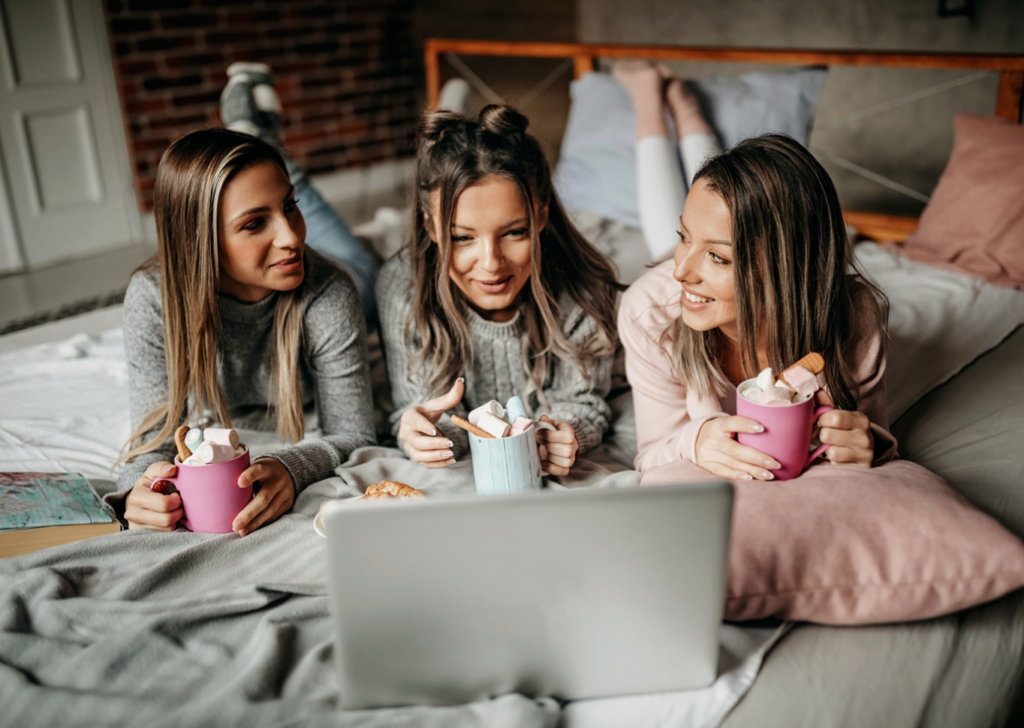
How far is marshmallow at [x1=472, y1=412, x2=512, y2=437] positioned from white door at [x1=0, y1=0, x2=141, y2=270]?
3.41m

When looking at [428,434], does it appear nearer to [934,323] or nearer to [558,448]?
[558,448]

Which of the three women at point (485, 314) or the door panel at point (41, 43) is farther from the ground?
the door panel at point (41, 43)

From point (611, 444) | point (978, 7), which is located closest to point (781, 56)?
point (978, 7)

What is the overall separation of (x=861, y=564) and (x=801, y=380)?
8.7 inches

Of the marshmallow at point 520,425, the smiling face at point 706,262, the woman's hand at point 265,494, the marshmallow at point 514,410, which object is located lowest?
the woman's hand at point 265,494

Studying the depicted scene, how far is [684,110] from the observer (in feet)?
7.45

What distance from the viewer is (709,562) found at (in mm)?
822

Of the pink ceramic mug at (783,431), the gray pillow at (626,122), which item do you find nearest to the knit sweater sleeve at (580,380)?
the pink ceramic mug at (783,431)

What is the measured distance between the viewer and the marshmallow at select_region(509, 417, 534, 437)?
3.70 feet

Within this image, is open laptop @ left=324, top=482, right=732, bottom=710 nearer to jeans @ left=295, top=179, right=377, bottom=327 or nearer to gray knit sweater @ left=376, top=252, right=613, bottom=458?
gray knit sweater @ left=376, top=252, right=613, bottom=458

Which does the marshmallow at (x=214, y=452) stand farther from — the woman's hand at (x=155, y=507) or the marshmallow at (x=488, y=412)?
the marshmallow at (x=488, y=412)

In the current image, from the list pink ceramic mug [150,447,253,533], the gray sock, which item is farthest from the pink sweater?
the gray sock

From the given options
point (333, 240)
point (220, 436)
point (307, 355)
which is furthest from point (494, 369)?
point (333, 240)

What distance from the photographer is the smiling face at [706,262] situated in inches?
45.4
